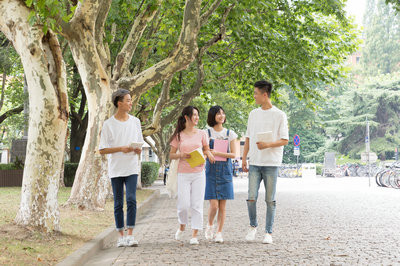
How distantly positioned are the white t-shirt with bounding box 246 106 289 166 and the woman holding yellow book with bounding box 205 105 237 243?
10.8 inches

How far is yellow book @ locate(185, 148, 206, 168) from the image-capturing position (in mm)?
6586

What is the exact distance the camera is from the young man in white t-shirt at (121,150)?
6.42 metres

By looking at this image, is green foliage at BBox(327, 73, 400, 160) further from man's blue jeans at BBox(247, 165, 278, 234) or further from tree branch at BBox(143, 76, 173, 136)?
man's blue jeans at BBox(247, 165, 278, 234)

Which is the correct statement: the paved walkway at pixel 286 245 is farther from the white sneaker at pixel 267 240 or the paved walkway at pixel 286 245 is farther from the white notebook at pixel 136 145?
the white notebook at pixel 136 145

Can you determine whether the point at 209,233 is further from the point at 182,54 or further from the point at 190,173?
the point at 182,54

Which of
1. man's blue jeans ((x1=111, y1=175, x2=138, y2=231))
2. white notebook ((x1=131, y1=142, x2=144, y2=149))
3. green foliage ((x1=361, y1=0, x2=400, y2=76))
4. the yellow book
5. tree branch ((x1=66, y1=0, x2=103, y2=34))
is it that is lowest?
man's blue jeans ((x1=111, y1=175, x2=138, y2=231))

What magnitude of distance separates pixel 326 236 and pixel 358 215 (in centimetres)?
353

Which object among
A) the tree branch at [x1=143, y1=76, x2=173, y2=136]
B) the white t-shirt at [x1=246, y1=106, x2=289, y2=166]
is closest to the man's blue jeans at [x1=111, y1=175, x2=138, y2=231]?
the white t-shirt at [x1=246, y1=106, x2=289, y2=166]

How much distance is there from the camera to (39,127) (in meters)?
7.06

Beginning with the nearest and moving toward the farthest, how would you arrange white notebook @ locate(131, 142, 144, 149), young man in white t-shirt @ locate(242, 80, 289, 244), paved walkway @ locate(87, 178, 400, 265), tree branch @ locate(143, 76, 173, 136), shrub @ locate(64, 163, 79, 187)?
paved walkway @ locate(87, 178, 400, 265) → white notebook @ locate(131, 142, 144, 149) → young man in white t-shirt @ locate(242, 80, 289, 244) → tree branch @ locate(143, 76, 173, 136) → shrub @ locate(64, 163, 79, 187)

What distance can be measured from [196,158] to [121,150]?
3.14ft

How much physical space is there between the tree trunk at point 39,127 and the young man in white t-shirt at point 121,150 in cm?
103

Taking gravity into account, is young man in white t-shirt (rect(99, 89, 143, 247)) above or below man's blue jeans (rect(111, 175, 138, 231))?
above

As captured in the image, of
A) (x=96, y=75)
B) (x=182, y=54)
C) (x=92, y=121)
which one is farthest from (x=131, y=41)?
(x=92, y=121)
